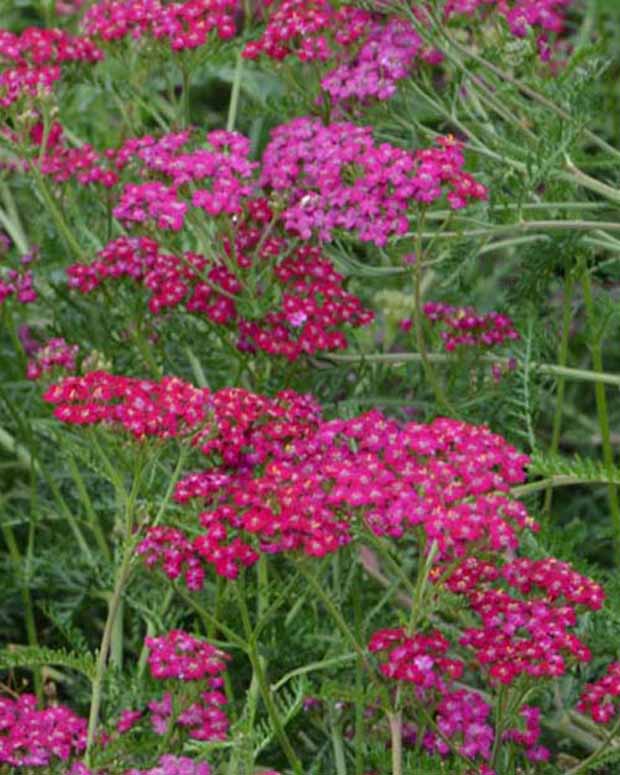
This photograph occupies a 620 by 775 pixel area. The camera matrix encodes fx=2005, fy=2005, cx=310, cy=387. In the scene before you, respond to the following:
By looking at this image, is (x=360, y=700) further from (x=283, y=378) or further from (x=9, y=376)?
(x=9, y=376)

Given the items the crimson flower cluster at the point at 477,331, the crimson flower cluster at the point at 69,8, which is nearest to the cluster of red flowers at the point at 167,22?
the crimson flower cluster at the point at 477,331

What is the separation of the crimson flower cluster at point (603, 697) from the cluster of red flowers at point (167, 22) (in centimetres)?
175

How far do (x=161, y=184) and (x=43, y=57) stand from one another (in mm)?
Result: 624

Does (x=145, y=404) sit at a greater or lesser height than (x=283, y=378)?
greater

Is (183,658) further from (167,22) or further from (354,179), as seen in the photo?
(167,22)

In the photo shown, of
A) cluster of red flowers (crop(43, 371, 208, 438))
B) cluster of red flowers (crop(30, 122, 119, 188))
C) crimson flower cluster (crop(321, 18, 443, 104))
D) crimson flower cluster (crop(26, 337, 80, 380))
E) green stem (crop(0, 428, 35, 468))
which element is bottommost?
→ green stem (crop(0, 428, 35, 468))

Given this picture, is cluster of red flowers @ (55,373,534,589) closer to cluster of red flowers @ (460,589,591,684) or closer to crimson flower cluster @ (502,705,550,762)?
cluster of red flowers @ (460,589,591,684)

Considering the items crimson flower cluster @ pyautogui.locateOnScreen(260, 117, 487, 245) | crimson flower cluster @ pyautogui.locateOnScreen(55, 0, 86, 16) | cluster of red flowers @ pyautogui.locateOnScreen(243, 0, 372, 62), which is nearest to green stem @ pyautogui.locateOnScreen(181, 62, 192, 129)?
cluster of red flowers @ pyautogui.locateOnScreen(243, 0, 372, 62)

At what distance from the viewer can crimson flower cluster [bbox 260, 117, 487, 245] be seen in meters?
3.85

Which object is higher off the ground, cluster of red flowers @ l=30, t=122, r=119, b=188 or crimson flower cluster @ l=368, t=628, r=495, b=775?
cluster of red flowers @ l=30, t=122, r=119, b=188

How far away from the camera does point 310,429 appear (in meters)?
3.69

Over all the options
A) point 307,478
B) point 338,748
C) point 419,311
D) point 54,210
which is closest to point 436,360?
point 419,311

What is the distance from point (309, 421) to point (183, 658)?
525 millimetres

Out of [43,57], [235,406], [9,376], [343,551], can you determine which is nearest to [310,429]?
[235,406]
